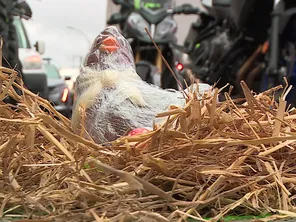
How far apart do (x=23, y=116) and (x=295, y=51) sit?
2.72 meters

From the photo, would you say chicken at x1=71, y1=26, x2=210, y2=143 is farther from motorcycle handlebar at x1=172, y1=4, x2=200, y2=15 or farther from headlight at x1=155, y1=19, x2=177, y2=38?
motorcycle handlebar at x1=172, y1=4, x2=200, y2=15

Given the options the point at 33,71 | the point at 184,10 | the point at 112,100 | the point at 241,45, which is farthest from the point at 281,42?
the point at 112,100

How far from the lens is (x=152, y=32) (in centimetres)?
518

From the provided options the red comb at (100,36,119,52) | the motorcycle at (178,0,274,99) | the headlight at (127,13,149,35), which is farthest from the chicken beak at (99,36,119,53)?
the headlight at (127,13,149,35)

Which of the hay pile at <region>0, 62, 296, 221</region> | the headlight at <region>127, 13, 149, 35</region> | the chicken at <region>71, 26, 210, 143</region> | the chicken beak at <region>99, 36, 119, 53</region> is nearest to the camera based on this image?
the hay pile at <region>0, 62, 296, 221</region>

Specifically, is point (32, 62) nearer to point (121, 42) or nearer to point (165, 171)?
point (121, 42)

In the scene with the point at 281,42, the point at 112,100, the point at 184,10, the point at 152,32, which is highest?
the point at 112,100

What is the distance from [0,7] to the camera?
3.05 m

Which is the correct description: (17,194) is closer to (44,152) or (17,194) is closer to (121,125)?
(44,152)

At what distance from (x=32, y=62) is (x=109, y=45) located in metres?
4.07

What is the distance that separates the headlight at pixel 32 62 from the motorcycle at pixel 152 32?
89 cm

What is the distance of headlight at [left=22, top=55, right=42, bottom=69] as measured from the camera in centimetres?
516

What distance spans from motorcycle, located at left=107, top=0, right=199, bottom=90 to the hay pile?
3.53 m

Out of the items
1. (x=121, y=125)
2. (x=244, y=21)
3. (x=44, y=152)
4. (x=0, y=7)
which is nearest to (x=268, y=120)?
(x=121, y=125)
